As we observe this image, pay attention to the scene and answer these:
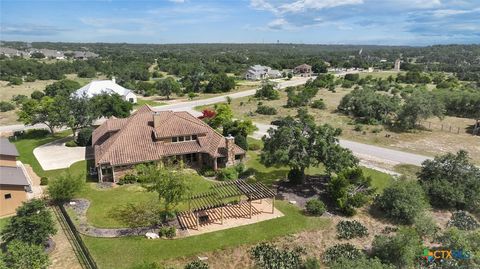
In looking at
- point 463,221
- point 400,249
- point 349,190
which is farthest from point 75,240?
point 463,221

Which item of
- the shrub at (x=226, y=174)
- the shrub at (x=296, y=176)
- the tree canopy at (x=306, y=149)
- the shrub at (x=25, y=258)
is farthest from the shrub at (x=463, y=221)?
the shrub at (x=25, y=258)

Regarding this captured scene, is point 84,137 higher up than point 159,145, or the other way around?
point 159,145

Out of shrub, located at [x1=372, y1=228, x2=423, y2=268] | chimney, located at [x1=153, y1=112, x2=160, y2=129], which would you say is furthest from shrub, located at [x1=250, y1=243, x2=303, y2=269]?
chimney, located at [x1=153, y1=112, x2=160, y2=129]

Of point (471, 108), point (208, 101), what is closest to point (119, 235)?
point (208, 101)

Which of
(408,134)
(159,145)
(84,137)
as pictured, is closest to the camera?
(159,145)

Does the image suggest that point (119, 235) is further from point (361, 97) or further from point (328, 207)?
point (361, 97)

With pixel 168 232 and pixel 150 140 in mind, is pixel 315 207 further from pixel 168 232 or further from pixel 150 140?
pixel 150 140

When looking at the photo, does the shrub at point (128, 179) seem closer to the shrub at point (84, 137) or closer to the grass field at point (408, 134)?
the shrub at point (84, 137)
